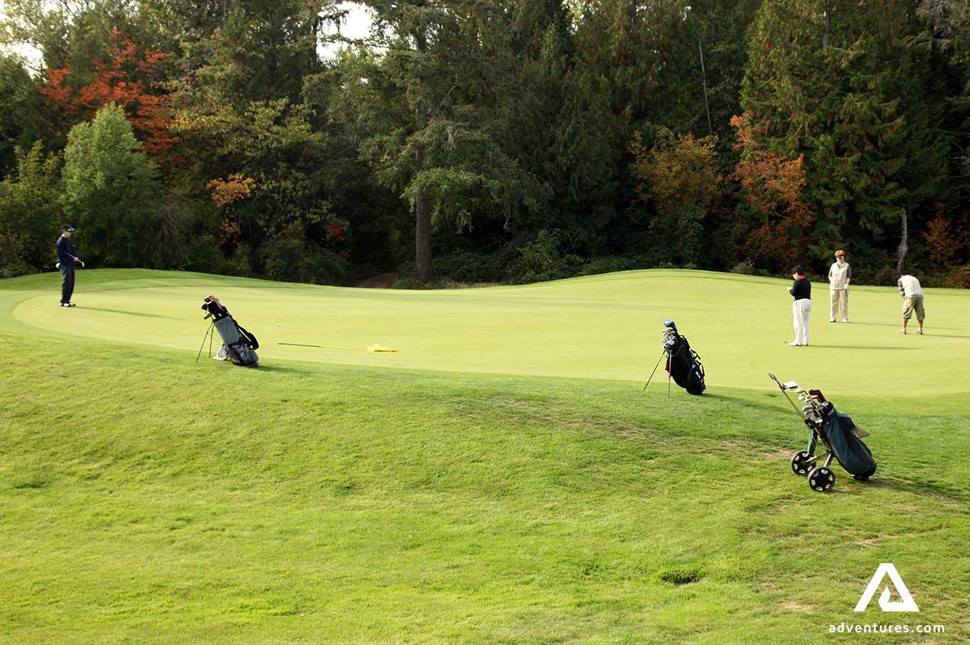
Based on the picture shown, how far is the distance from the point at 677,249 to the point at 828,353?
3616 cm

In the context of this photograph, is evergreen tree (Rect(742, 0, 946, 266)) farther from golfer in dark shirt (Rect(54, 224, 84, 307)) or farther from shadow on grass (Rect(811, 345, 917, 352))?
golfer in dark shirt (Rect(54, 224, 84, 307))

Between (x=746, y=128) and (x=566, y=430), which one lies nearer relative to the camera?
(x=566, y=430)

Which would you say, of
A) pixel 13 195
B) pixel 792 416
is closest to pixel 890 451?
pixel 792 416

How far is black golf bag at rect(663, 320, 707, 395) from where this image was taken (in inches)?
504

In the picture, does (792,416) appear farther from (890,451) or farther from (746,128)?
(746,128)

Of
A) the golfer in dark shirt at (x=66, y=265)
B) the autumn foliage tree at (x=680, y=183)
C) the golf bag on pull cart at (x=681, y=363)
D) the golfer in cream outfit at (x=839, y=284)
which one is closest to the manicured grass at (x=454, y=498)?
the golf bag on pull cart at (x=681, y=363)

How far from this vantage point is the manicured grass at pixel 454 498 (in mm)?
7707

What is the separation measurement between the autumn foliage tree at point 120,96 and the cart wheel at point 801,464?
4400cm

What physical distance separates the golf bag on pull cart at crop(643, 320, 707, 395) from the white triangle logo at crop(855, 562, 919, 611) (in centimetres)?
493

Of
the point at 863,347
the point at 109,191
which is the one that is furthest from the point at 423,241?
the point at 863,347

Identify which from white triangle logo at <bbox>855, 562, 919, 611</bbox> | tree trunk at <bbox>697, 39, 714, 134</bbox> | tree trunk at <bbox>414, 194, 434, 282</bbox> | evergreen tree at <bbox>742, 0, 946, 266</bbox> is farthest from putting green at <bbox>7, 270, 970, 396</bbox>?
tree trunk at <bbox>697, 39, 714, 134</bbox>

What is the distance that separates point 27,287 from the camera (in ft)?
99.4

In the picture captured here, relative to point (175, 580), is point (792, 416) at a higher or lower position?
higher

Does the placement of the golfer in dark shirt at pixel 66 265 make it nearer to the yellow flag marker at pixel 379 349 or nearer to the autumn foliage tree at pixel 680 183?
the yellow flag marker at pixel 379 349
